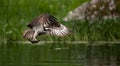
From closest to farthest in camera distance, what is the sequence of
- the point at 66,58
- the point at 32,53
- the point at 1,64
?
1. the point at 1,64
2. the point at 66,58
3. the point at 32,53

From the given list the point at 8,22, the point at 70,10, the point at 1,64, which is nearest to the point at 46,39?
the point at 8,22

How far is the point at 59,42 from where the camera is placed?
→ 2050 centimetres

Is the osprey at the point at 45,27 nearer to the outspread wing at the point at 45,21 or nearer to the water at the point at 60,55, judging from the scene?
the outspread wing at the point at 45,21

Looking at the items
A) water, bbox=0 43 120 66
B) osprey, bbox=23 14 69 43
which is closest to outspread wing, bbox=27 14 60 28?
osprey, bbox=23 14 69 43

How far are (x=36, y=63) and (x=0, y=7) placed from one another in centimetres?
970

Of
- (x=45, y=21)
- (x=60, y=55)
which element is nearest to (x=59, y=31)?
(x=45, y=21)

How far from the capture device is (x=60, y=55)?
17266 mm

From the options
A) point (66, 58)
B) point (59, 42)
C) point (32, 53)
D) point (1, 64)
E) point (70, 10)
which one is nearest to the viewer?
point (1, 64)

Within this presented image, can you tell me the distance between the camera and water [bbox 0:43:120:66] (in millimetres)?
15523

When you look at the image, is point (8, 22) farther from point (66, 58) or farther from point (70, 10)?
point (66, 58)

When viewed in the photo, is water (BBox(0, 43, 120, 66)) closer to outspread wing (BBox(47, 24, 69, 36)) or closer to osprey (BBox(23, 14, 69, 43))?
osprey (BBox(23, 14, 69, 43))

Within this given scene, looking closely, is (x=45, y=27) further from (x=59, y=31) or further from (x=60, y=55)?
(x=60, y=55)

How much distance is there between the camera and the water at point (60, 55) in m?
15.5

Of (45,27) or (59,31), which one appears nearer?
(59,31)
